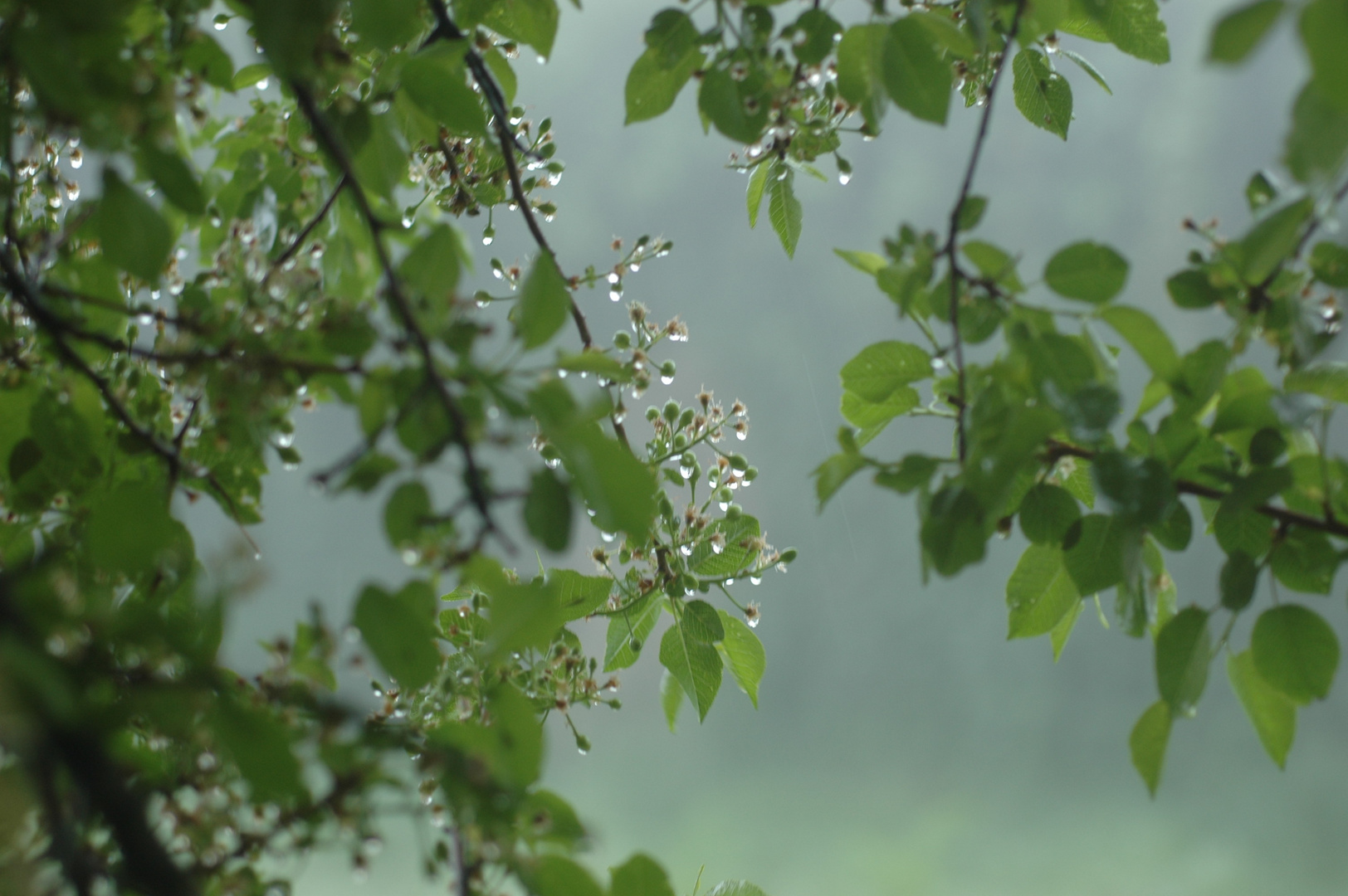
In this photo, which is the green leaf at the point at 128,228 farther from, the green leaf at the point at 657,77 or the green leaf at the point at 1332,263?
the green leaf at the point at 1332,263

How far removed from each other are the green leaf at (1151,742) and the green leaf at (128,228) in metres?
0.97

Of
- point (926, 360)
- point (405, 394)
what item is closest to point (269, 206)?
point (405, 394)

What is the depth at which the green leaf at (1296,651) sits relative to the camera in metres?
0.78

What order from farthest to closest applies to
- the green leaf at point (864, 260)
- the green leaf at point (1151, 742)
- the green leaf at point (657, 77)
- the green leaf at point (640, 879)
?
the green leaf at point (657, 77)
the green leaf at point (864, 260)
the green leaf at point (1151, 742)
the green leaf at point (640, 879)

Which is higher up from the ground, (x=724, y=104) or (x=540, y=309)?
(x=724, y=104)

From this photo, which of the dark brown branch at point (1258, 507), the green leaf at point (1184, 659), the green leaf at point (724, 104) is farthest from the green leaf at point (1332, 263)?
the green leaf at point (724, 104)

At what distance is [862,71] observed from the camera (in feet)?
3.19

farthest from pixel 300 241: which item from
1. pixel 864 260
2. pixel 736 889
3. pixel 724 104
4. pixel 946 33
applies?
pixel 736 889

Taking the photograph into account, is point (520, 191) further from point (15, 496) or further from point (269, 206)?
point (15, 496)

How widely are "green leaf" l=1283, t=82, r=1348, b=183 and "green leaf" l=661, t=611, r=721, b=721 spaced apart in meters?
0.91

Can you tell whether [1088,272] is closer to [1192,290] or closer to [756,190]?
[1192,290]

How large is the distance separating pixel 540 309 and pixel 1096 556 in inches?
24.1

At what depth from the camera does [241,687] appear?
0.82 meters

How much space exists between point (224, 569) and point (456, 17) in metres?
0.88
